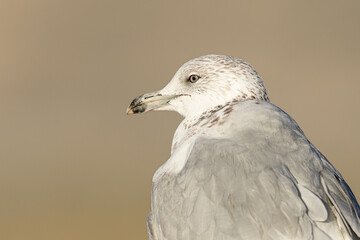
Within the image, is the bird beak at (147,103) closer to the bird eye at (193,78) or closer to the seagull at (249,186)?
the bird eye at (193,78)

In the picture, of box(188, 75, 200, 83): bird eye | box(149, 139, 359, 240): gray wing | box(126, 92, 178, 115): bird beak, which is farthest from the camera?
box(126, 92, 178, 115): bird beak

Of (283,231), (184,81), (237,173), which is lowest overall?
(283,231)

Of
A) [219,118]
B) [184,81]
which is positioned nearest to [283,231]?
[219,118]

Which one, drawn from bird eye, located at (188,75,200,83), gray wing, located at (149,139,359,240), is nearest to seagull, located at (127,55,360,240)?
gray wing, located at (149,139,359,240)

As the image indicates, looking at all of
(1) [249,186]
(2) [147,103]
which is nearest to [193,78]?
(2) [147,103]

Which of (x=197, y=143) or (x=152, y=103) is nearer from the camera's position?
(x=197, y=143)

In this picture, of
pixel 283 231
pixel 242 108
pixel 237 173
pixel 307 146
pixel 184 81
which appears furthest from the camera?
pixel 184 81

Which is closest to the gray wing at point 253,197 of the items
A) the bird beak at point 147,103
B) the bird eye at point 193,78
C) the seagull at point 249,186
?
the seagull at point 249,186

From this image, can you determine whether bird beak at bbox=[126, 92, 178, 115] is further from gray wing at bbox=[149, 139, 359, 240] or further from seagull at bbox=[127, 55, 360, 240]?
gray wing at bbox=[149, 139, 359, 240]

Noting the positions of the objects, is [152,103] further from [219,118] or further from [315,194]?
[315,194]
